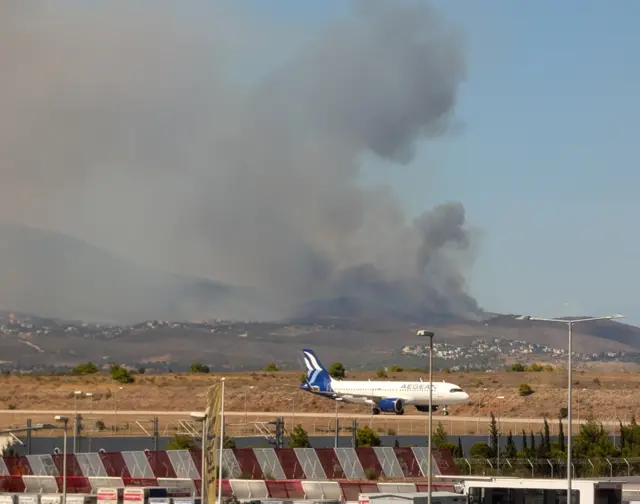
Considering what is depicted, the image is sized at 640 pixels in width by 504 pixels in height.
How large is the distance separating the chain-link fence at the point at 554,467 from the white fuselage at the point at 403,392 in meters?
60.1

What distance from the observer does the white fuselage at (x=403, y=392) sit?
154 metres

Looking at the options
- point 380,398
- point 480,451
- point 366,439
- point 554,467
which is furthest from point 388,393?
point 554,467

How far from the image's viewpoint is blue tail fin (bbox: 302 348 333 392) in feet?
574

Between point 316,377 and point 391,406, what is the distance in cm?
2483

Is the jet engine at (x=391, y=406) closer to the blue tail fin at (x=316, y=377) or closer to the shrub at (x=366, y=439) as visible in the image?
the blue tail fin at (x=316, y=377)

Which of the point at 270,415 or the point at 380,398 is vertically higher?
the point at 380,398

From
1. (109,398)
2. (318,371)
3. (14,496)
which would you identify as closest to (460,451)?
(14,496)

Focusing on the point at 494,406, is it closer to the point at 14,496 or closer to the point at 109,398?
the point at 109,398

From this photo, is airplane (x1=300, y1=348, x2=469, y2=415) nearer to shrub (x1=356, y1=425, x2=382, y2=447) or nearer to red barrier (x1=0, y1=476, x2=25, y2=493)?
shrub (x1=356, y1=425, x2=382, y2=447)

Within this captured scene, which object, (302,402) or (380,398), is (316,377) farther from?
(380,398)

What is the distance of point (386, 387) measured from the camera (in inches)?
6348

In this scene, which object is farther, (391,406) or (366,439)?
(391,406)

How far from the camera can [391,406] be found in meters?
154

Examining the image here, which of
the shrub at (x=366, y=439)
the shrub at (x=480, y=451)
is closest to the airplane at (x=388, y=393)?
the shrub at (x=366, y=439)
